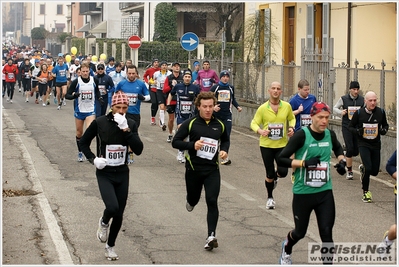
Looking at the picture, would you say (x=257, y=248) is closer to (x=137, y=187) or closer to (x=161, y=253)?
(x=161, y=253)

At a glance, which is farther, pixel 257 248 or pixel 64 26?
pixel 64 26

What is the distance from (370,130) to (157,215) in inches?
144

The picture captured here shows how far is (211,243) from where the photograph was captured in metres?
8.98

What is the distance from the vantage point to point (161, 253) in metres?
8.98

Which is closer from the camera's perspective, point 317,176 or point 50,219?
point 317,176

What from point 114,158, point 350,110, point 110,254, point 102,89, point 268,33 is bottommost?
point 110,254

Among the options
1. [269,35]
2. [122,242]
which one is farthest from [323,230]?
[269,35]

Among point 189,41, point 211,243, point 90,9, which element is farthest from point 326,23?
point 90,9

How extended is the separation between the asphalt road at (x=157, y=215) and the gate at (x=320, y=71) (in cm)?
260

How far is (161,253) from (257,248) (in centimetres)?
109

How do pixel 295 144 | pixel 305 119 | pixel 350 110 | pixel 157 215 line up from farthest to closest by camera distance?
pixel 350 110, pixel 305 119, pixel 157 215, pixel 295 144

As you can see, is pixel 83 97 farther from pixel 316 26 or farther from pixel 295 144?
pixel 316 26

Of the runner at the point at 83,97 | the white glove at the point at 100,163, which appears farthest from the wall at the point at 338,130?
the white glove at the point at 100,163

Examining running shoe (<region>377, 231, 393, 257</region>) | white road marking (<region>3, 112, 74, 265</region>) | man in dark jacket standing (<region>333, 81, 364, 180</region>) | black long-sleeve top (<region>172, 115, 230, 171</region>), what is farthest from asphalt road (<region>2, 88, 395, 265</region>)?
black long-sleeve top (<region>172, 115, 230, 171</region>)
